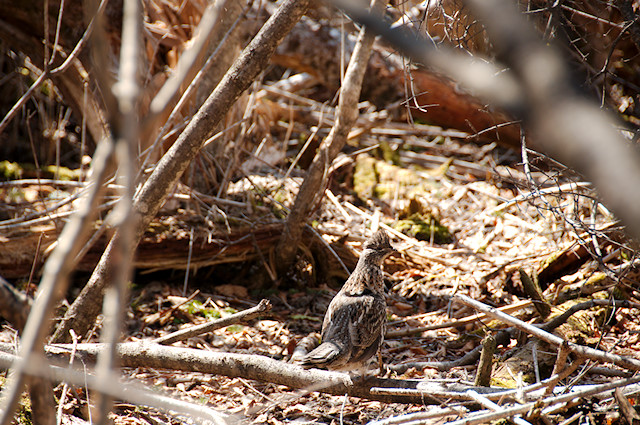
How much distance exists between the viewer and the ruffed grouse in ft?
11.6

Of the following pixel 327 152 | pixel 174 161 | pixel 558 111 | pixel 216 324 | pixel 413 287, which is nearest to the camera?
pixel 558 111

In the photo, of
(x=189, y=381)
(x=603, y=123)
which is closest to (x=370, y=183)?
(x=189, y=381)

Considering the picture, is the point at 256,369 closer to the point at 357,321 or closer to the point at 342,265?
the point at 357,321

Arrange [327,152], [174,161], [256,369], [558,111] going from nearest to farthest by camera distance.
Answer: [558,111] → [256,369] → [174,161] → [327,152]

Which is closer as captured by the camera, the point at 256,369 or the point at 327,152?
the point at 256,369

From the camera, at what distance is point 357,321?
3.73m

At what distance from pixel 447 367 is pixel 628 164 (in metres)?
3.15

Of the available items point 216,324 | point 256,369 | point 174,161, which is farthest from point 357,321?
point 174,161

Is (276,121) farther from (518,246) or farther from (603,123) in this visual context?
(603,123)

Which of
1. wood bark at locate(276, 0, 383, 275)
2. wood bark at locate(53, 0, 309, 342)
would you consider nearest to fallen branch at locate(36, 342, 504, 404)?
wood bark at locate(53, 0, 309, 342)

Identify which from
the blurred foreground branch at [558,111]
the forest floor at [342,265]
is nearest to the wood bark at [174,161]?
the forest floor at [342,265]

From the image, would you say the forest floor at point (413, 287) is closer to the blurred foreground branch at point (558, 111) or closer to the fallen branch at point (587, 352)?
the fallen branch at point (587, 352)

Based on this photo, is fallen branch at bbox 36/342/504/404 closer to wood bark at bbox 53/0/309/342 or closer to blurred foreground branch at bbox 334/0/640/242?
wood bark at bbox 53/0/309/342

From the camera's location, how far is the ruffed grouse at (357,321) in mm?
3521
